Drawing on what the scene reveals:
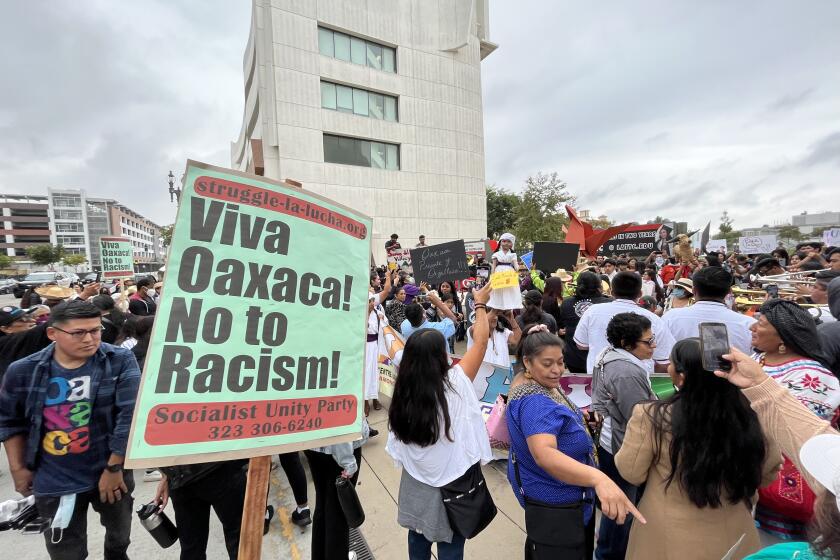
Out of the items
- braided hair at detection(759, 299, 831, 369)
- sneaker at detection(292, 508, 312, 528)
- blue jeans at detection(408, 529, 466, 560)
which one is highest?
braided hair at detection(759, 299, 831, 369)

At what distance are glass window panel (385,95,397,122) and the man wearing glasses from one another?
25.4m

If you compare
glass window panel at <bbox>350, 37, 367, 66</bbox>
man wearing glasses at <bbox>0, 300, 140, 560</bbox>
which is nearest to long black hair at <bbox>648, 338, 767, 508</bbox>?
man wearing glasses at <bbox>0, 300, 140, 560</bbox>

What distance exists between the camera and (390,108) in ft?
83.1

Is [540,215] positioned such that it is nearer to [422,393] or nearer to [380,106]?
[380,106]

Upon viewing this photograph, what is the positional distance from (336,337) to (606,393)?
195cm

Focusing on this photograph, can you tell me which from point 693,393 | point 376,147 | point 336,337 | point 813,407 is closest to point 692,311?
point 813,407

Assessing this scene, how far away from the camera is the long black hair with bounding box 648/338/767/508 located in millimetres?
1604

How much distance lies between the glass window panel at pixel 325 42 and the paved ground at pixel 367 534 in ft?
81.8

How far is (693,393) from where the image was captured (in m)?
1.67

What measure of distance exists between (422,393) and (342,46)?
87.9 feet

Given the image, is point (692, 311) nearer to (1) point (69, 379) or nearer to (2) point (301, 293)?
(2) point (301, 293)

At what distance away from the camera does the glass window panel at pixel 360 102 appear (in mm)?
24047

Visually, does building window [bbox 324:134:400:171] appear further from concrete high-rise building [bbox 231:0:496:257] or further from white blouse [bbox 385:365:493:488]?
white blouse [bbox 385:365:493:488]

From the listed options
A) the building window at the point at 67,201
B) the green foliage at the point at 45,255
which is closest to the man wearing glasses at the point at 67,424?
the green foliage at the point at 45,255
